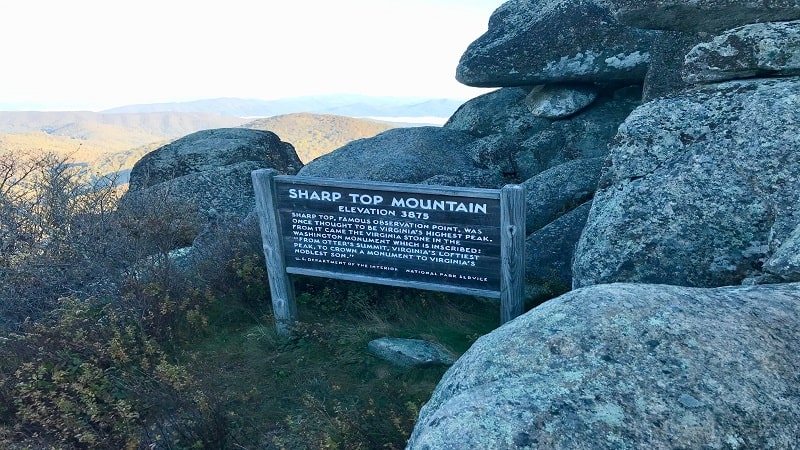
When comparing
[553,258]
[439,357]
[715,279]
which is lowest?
[439,357]

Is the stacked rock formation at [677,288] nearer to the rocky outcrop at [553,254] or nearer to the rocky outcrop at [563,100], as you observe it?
the rocky outcrop at [553,254]

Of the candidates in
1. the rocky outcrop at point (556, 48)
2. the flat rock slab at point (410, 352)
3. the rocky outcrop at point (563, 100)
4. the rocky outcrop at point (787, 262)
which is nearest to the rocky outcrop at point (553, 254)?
the flat rock slab at point (410, 352)

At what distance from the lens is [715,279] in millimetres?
5273

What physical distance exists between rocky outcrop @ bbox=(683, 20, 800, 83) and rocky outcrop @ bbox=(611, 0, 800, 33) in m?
0.43

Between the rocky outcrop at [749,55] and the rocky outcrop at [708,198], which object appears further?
the rocky outcrop at [749,55]

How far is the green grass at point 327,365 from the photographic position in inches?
206

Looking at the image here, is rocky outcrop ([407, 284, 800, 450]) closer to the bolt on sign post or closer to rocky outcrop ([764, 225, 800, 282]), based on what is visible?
rocky outcrop ([764, 225, 800, 282])

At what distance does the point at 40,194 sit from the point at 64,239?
2.01m

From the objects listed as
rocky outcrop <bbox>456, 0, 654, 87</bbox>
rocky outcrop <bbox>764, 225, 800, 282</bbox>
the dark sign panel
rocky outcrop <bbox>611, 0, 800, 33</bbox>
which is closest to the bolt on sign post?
the dark sign panel

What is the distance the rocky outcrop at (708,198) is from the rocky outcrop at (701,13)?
121 cm

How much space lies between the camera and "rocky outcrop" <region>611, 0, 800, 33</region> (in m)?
6.71

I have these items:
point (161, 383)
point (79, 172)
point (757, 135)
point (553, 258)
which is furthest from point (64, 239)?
point (757, 135)

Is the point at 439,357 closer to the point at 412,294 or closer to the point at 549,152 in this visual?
the point at 412,294

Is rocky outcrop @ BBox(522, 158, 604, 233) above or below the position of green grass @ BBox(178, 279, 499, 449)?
above
